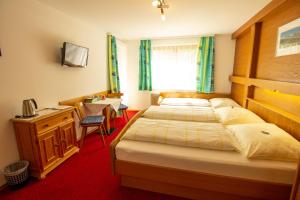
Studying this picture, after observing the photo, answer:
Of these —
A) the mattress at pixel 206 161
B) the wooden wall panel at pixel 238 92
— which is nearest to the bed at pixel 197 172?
the mattress at pixel 206 161

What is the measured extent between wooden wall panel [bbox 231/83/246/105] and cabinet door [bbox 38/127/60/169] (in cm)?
347

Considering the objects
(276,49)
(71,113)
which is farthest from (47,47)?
(276,49)

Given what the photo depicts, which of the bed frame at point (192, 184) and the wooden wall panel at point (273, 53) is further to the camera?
the wooden wall panel at point (273, 53)

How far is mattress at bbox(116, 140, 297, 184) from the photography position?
4.25 ft

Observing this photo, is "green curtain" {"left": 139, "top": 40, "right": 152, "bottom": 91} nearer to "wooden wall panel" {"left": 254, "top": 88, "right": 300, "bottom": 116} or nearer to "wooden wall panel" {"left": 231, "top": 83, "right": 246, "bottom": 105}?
"wooden wall panel" {"left": 231, "top": 83, "right": 246, "bottom": 105}

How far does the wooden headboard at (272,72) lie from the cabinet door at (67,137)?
9.48 ft

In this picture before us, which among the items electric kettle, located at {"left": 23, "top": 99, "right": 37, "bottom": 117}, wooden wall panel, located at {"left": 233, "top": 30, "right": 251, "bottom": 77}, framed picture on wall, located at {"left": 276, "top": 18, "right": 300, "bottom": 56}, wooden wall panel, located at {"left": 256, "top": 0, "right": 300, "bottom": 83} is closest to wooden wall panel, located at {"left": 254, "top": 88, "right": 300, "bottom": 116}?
wooden wall panel, located at {"left": 256, "top": 0, "right": 300, "bottom": 83}

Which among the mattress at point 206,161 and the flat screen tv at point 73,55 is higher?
the flat screen tv at point 73,55

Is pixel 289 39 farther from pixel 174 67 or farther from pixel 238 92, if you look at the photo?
pixel 174 67

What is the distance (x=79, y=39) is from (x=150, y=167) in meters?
2.76

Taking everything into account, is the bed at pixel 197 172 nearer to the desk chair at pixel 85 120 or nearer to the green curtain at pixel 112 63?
the desk chair at pixel 85 120

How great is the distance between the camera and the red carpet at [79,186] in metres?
1.67

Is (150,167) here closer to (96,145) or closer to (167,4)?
(96,145)

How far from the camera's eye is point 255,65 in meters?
2.63
